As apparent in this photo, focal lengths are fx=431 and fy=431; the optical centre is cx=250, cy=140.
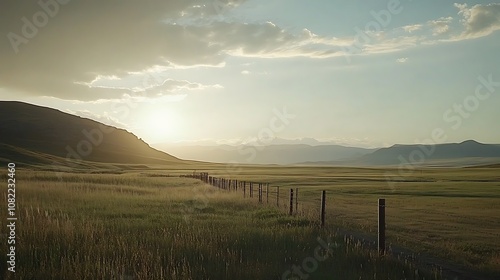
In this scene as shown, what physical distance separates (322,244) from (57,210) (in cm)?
1229

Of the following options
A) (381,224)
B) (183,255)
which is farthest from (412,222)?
(183,255)

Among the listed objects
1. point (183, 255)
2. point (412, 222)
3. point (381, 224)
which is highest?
point (381, 224)

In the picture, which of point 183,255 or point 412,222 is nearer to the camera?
point 183,255

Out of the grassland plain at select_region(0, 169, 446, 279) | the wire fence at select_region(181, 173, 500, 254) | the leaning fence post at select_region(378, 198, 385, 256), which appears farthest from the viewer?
the wire fence at select_region(181, 173, 500, 254)

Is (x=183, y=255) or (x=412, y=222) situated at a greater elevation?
(x=183, y=255)

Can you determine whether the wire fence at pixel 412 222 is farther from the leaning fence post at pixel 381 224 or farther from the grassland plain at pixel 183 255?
the grassland plain at pixel 183 255

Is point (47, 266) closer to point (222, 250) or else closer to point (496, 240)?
point (222, 250)

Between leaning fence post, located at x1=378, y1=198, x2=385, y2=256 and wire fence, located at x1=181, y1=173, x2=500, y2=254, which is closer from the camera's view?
leaning fence post, located at x1=378, y1=198, x2=385, y2=256

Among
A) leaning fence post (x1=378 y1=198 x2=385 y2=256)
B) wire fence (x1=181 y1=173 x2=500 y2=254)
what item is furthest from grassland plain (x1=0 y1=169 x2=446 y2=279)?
wire fence (x1=181 y1=173 x2=500 y2=254)

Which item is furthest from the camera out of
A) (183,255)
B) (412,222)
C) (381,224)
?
(412,222)

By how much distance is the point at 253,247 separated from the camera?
11695mm

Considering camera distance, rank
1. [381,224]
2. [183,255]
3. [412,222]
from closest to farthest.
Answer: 1. [183,255]
2. [381,224]
3. [412,222]

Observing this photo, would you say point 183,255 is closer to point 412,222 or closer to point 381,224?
point 381,224

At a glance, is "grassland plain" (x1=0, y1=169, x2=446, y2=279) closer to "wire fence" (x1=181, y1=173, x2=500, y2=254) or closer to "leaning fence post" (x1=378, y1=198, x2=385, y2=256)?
"leaning fence post" (x1=378, y1=198, x2=385, y2=256)
